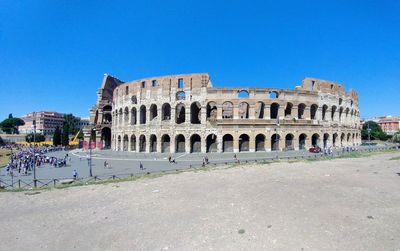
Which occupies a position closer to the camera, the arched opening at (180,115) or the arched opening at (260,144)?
the arched opening at (260,144)

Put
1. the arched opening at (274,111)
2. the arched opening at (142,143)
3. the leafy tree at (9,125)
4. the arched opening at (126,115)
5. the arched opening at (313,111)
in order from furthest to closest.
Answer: the leafy tree at (9,125) < the arched opening at (126,115) < the arched opening at (142,143) < the arched opening at (313,111) < the arched opening at (274,111)

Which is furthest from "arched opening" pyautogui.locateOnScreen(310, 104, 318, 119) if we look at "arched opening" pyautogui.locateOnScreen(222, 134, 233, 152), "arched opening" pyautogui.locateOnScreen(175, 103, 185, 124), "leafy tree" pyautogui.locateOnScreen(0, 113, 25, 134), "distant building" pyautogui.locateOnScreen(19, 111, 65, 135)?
"leafy tree" pyautogui.locateOnScreen(0, 113, 25, 134)

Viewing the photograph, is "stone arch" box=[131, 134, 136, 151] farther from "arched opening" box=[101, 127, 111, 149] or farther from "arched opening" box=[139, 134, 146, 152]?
"arched opening" box=[101, 127, 111, 149]

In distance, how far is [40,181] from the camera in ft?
54.3

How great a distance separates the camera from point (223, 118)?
113ft

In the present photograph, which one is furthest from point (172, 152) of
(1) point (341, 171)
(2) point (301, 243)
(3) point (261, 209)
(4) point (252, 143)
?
(2) point (301, 243)

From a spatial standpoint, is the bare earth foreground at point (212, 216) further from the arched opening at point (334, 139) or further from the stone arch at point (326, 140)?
the arched opening at point (334, 139)

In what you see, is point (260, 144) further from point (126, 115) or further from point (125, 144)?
point (126, 115)

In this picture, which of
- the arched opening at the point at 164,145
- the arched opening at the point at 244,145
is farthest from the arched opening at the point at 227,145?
the arched opening at the point at 164,145

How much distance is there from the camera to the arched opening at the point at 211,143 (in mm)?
34422

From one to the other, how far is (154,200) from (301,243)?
7.03m

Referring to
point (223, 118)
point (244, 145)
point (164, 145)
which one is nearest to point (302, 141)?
point (244, 145)

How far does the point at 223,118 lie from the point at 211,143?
170 inches

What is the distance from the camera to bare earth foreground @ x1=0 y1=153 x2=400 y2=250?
22.3ft
